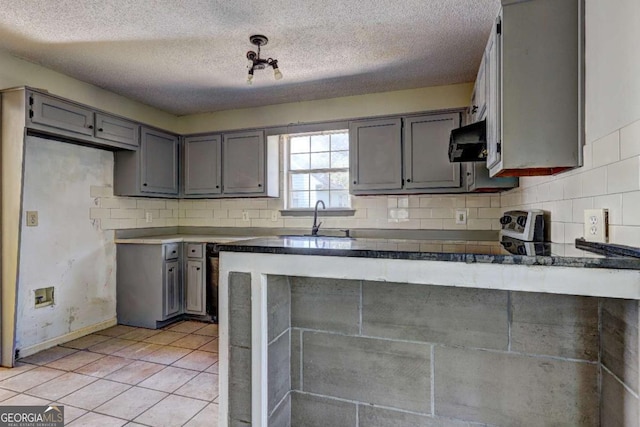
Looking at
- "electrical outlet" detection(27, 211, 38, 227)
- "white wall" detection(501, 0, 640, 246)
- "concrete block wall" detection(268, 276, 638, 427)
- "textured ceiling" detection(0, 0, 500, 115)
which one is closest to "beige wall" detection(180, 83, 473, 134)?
"textured ceiling" detection(0, 0, 500, 115)

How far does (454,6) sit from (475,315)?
1909mm

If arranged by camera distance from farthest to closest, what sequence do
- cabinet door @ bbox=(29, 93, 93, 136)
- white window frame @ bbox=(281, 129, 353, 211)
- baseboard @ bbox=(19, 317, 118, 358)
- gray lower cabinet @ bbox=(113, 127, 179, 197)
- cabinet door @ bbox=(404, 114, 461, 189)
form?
white window frame @ bbox=(281, 129, 353, 211) < gray lower cabinet @ bbox=(113, 127, 179, 197) < cabinet door @ bbox=(404, 114, 461, 189) < baseboard @ bbox=(19, 317, 118, 358) < cabinet door @ bbox=(29, 93, 93, 136)

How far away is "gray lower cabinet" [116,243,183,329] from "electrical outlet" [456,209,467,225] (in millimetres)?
2981

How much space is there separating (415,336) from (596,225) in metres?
0.78

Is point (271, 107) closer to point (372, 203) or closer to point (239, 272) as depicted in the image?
point (372, 203)

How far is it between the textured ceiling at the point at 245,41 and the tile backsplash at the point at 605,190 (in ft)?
4.26

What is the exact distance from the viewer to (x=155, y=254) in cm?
356

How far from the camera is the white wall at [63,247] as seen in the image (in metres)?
2.91

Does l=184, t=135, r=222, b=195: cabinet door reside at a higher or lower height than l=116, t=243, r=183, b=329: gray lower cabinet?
higher

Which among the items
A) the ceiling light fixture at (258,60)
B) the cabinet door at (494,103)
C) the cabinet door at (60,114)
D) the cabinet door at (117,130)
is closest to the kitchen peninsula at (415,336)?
the cabinet door at (494,103)

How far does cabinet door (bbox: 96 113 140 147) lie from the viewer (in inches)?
128

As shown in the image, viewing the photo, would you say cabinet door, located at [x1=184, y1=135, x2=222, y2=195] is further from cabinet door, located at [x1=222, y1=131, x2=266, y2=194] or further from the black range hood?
the black range hood

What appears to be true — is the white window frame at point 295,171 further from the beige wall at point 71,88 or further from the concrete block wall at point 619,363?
the concrete block wall at point 619,363

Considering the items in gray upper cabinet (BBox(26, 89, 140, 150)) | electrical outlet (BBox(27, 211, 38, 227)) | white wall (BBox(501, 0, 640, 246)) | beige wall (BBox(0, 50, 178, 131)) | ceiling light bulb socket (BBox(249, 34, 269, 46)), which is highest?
ceiling light bulb socket (BBox(249, 34, 269, 46))
